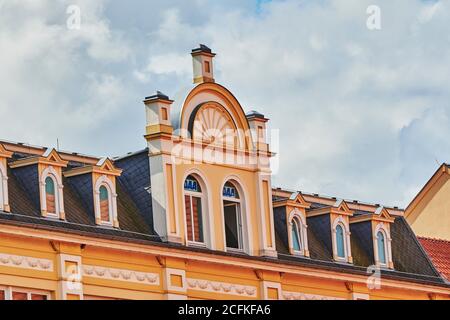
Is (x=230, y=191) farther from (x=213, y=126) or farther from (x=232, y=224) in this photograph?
(x=213, y=126)

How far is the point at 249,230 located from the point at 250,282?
67.1 inches

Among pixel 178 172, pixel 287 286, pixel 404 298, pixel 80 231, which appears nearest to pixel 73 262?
pixel 80 231

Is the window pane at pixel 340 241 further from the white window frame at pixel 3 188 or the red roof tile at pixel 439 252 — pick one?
the white window frame at pixel 3 188

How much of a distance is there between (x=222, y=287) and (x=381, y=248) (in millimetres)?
9261

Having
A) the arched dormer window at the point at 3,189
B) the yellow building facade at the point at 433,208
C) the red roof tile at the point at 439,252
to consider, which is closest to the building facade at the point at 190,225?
the arched dormer window at the point at 3,189

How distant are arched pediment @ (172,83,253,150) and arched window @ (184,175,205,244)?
4.89 feet

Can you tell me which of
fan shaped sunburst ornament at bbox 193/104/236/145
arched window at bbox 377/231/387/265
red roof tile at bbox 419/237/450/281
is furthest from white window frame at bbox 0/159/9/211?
red roof tile at bbox 419/237/450/281

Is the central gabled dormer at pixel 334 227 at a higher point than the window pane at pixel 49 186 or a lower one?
higher

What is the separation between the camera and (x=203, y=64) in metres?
66.6

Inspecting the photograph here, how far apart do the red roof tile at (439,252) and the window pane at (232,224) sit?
11112mm

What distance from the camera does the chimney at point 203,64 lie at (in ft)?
218

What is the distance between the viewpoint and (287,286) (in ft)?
222

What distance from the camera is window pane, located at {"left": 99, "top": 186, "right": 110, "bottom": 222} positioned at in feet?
204

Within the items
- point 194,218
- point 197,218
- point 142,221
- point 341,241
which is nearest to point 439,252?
point 341,241
